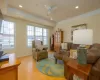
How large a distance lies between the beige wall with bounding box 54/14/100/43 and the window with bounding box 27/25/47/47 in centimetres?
147

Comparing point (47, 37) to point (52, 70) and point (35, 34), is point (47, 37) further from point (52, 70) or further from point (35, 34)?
point (52, 70)

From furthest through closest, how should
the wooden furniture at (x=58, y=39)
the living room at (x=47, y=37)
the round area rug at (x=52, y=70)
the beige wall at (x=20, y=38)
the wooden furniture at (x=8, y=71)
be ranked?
the wooden furniture at (x=58, y=39), the beige wall at (x=20, y=38), the round area rug at (x=52, y=70), the living room at (x=47, y=37), the wooden furniture at (x=8, y=71)

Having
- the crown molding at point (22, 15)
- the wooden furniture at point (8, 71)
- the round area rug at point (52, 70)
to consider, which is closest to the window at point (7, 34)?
the crown molding at point (22, 15)

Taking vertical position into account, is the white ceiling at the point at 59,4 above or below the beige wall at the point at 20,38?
above

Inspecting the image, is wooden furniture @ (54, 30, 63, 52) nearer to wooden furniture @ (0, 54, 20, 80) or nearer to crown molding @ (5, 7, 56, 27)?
crown molding @ (5, 7, 56, 27)

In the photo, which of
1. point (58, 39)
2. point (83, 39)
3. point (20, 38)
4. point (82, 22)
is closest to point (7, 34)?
point (20, 38)

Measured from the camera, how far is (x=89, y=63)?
150cm

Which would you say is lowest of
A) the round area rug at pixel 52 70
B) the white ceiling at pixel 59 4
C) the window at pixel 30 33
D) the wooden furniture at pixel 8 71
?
the round area rug at pixel 52 70

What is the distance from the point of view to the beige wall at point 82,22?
4.05 m

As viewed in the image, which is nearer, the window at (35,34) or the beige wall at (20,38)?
the beige wall at (20,38)

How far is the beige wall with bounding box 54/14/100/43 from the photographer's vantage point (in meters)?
4.05

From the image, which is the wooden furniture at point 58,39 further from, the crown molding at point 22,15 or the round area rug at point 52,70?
the round area rug at point 52,70

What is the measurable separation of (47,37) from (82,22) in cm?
334

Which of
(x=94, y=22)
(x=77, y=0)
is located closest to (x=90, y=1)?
(x=77, y=0)
